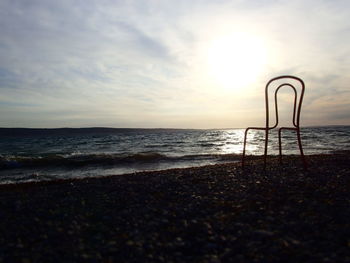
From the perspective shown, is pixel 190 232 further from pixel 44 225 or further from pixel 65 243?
pixel 44 225

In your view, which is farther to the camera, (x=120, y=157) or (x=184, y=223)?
(x=120, y=157)

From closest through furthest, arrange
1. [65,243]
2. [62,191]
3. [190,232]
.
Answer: [65,243] → [190,232] → [62,191]

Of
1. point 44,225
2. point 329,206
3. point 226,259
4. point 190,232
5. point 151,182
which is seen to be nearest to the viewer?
point 226,259

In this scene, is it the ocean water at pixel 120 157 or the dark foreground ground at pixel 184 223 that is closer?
the dark foreground ground at pixel 184 223

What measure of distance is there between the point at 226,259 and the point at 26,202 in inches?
179

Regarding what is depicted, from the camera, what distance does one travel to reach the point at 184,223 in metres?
4.39

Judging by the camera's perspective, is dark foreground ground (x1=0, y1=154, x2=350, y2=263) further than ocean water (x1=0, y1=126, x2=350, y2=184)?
No

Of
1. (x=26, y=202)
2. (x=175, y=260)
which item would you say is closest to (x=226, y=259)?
(x=175, y=260)

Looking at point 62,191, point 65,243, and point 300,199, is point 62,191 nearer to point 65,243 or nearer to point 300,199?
point 65,243

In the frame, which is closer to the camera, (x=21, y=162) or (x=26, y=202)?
(x=26, y=202)


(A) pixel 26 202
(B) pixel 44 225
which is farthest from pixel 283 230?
(A) pixel 26 202

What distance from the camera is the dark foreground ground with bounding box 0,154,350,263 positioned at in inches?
135

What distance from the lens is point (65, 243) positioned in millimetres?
3807

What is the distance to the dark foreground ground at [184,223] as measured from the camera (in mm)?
3441
